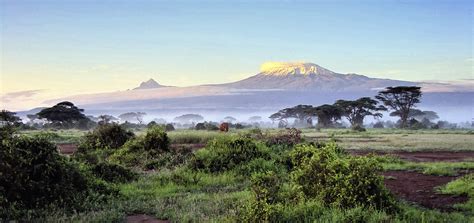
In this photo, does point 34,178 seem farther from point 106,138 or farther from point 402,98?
point 402,98

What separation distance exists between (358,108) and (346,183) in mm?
67691

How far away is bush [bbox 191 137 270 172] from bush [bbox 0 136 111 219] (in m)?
4.48

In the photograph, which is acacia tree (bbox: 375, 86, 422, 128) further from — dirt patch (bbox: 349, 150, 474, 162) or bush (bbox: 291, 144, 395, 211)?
bush (bbox: 291, 144, 395, 211)

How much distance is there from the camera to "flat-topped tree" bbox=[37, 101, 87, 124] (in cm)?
6538

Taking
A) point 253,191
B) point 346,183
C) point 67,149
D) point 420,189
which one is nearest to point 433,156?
point 420,189

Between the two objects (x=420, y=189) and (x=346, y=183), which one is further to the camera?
(x=420, y=189)

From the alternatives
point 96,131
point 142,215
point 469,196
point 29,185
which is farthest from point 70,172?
point 96,131

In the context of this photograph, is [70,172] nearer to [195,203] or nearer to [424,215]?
[195,203]

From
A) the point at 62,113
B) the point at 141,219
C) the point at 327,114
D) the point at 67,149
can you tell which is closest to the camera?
the point at 141,219

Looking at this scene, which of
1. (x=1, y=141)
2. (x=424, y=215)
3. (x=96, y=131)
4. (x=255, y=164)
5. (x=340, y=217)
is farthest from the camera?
(x=96, y=131)

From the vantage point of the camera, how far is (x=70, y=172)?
1048 centimetres

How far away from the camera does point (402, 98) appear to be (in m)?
70.2

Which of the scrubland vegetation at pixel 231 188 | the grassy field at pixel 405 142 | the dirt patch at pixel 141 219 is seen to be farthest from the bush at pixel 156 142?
the dirt patch at pixel 141 219

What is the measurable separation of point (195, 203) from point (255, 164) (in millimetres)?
5162
